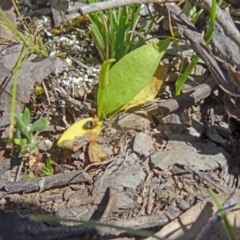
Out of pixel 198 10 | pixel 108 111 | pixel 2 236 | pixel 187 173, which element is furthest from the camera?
pixel 198 10

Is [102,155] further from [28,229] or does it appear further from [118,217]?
[28,229]

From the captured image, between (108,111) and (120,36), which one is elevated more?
(120,36)

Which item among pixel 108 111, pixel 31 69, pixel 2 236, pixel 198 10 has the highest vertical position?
pixel 198 10

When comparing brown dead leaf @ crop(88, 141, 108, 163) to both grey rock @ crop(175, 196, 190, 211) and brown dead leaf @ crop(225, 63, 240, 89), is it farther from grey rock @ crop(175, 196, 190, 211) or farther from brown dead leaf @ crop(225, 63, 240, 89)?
brown dead leaf @ crop(225, 63, 240, 89)

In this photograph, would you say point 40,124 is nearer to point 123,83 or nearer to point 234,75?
point 123,83

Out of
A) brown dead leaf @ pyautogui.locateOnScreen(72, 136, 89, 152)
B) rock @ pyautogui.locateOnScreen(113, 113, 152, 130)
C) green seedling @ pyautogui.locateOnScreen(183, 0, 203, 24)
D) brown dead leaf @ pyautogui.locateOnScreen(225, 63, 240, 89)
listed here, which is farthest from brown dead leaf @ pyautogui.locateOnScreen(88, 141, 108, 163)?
green seedling @ pyautogui.locateOnScreen(183, 0, 203, 24)

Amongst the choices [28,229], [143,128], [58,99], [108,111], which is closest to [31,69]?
[58,99]

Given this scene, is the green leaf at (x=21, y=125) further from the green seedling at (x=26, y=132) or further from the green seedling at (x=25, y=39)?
the green seedling at (x=25, y=39)
